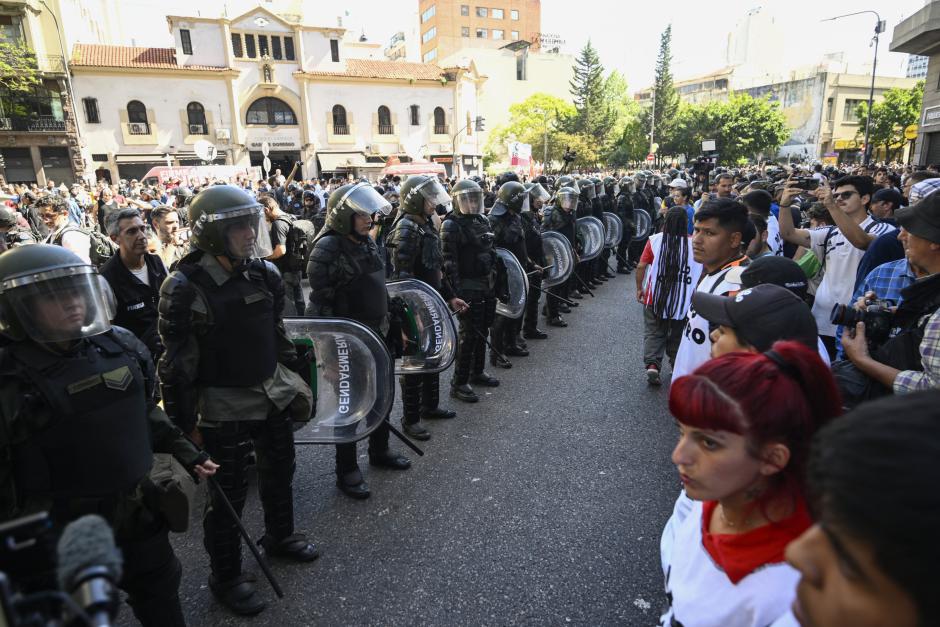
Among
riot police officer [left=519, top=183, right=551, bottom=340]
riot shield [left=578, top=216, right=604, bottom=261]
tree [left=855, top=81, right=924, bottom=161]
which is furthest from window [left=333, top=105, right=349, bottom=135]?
tree [left=855, top=81, right=924, bottom=161]

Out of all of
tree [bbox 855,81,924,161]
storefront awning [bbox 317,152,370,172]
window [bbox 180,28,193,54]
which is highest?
window [bbox 180,28,193,54]

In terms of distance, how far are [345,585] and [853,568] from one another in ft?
9.18

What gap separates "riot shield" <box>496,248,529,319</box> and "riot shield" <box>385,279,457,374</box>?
1.50 m

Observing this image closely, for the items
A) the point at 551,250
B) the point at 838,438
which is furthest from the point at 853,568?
the point at 551,250

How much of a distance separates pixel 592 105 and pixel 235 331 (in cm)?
6021

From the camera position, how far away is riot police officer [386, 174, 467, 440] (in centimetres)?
468

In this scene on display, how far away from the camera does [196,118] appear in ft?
116

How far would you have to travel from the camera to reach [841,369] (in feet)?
8.41

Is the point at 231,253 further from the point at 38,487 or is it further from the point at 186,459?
→ the point at 38,487

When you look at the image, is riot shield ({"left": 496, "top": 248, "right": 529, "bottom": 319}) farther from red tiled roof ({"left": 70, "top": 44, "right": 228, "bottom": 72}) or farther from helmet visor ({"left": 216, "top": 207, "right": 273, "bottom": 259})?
red tiled roof ({"left": 70, "top": 44, "right": 228, "bottom": 72})

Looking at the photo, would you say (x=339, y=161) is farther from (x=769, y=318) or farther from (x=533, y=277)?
(x=769, y=318)

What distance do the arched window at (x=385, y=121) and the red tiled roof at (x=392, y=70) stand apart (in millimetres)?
2355

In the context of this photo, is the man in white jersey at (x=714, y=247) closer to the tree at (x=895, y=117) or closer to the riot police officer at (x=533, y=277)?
the riot police officer at (x=533, y=277)

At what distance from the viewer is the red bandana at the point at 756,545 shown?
1287 millimetres
